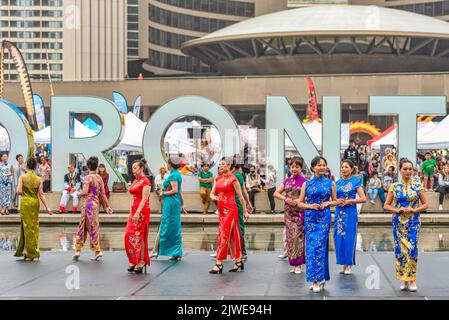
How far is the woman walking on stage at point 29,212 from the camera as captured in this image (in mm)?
13750

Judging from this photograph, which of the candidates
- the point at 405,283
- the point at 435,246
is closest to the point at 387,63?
the point at 435,246

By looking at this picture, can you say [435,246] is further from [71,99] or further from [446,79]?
[446,79]

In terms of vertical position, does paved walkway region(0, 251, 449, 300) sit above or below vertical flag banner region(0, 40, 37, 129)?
below

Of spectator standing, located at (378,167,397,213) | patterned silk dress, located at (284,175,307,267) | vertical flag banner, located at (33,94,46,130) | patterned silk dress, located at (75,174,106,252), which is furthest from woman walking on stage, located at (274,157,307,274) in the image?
vertical flag banner, located at (33,94,46,130)

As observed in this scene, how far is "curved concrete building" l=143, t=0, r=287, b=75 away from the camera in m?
93.6

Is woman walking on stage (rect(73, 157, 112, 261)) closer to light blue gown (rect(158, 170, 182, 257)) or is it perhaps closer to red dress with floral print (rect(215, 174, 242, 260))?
A: light blue gown (rect(158, 170, 182, 257))

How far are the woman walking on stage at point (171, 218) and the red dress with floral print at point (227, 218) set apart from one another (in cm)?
153

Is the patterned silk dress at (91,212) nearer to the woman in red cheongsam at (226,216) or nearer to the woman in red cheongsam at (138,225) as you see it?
the woman in red cheongsam at (138,225)

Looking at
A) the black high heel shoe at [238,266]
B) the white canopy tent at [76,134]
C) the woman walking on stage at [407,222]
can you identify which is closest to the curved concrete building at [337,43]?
the white canopy tent at [76,134]

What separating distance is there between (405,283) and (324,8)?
7919 cm

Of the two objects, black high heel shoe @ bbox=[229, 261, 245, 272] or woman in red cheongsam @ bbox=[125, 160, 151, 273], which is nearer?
woman in red cheongsam @ bbox=[125, 160, 151, 273]

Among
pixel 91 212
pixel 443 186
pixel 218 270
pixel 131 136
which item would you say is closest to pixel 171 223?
pixel 91 212

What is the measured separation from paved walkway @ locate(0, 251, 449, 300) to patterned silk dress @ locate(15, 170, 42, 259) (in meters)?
0.25
